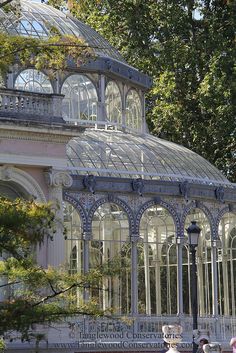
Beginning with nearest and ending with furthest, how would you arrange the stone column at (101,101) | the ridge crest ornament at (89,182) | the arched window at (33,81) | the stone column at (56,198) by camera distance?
the stone column at (56,198), the ridge crest ornament at (89,182), the arched window at (33,81), the stone column at (101,101)

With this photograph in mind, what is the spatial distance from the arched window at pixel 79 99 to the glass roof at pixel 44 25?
99 centimetres

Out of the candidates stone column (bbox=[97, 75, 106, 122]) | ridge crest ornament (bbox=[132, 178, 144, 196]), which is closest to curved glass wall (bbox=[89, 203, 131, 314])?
ridge crest ornament (bbox=[132, 178, 144, 196])

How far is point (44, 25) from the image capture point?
33.2 m

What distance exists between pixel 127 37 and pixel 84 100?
13317mm

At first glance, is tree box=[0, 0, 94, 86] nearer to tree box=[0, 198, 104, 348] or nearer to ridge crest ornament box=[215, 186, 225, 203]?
tree box=[0, 198, 104, 348]

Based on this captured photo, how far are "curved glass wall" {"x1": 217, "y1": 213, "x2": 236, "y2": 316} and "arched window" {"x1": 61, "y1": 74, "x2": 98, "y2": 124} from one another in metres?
4.92

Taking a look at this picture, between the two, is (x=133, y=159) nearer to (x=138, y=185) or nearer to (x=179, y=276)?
(x=138, y=185)

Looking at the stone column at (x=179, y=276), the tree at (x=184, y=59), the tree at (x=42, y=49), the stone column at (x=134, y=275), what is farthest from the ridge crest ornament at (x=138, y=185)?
the tree at (x=184, y=59)

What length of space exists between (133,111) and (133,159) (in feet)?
→ 15.3

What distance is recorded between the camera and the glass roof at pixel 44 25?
3256 centimetres

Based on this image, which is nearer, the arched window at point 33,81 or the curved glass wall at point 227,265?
the arched window at point 33,81

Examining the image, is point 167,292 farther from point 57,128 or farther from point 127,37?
point 127,37

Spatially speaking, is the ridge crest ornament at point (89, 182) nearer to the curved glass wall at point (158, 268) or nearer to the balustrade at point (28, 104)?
the balustrade at point (28, 104)

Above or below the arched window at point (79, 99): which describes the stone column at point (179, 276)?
below
